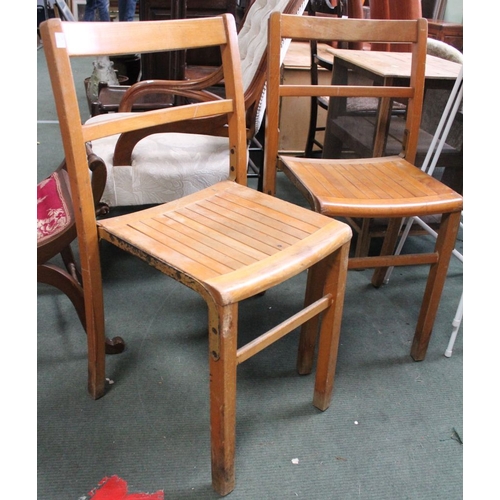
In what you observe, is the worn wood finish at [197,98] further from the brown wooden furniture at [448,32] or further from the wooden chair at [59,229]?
the brown wooden furniture at [448,32]

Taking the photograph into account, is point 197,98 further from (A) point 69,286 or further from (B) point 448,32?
(B) point 448,32

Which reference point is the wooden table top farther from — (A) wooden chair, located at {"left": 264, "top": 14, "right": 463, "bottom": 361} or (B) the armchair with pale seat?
(B) the armchair with pale seat

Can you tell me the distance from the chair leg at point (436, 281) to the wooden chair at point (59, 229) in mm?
865

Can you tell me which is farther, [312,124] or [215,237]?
[312,124]

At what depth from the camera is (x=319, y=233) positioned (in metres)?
1.00

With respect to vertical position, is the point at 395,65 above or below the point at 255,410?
above

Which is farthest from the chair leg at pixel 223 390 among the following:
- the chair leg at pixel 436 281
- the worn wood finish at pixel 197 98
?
the worn wood finish at pixel 197 98

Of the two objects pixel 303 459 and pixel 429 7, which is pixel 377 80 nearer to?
pixel 303 459

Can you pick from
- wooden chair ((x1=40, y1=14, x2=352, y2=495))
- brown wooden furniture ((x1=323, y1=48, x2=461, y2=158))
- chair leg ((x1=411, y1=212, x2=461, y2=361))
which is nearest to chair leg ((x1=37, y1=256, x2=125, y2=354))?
wooden chair ((x1=40, y1=14, x2=352, y2=495))

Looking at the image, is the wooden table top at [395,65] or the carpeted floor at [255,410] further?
the wooden table top at [395,65]

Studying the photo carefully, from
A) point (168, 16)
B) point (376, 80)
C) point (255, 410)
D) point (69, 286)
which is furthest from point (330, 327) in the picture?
point (168, 16)

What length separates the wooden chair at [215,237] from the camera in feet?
2.86

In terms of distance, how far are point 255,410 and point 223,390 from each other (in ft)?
1.19

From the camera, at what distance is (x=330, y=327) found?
113 cm
